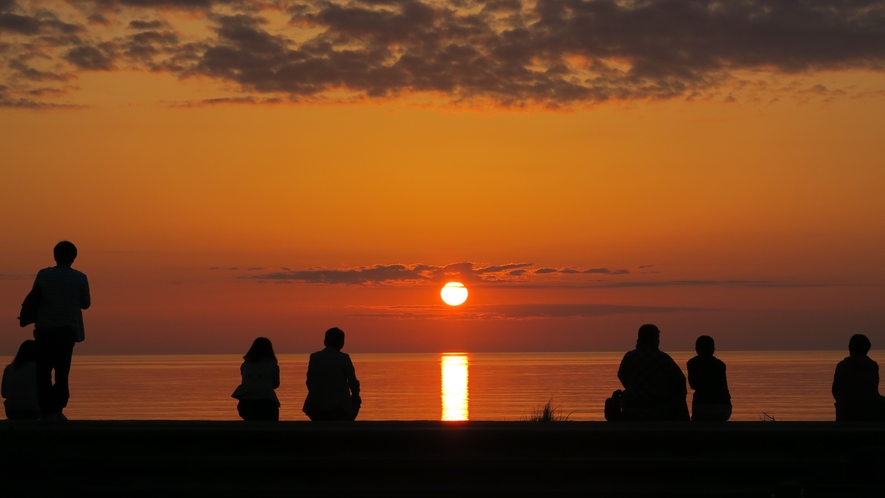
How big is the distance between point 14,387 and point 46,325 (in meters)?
2.26

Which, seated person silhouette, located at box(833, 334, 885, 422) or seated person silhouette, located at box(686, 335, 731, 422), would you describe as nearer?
seated person silhouette, located at box(686, 335, 731, 422)

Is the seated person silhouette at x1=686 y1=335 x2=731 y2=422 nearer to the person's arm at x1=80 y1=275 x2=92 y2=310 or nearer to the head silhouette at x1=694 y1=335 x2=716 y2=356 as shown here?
the head silhouette at x1=694 y1=335 x2=716 y2=356

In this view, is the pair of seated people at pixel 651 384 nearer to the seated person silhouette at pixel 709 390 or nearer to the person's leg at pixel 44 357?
the seated person silhouette at pixel 709 390

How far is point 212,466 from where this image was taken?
729 centimetres

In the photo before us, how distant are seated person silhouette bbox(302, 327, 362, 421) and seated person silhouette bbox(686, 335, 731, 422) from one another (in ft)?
13.0

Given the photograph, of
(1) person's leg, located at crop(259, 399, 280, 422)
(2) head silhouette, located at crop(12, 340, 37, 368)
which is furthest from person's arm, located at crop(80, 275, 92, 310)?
(1) person's leg, located at crop(259, 399, 280, 422)

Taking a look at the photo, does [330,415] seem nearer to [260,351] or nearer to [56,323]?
[260,351]

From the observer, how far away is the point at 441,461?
7.23 meters

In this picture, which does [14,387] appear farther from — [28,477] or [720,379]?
[720,379]

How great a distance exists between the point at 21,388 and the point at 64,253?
248cm

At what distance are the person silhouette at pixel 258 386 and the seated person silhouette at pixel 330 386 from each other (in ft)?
1.34

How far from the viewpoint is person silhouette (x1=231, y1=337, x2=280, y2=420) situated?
1125 centimetres

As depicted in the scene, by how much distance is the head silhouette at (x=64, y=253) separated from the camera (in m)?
10.0

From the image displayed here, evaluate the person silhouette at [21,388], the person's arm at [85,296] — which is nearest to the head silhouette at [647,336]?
the person's arm at [85,296]
